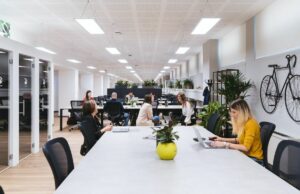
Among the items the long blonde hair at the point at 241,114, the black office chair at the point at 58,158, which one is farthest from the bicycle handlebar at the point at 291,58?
the black office chair at the point at 58,158

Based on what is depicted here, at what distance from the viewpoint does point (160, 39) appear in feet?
30.3

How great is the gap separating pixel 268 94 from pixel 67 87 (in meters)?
11.4

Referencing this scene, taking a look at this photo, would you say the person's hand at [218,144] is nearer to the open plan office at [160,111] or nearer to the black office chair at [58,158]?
the open plan office at [160,111]

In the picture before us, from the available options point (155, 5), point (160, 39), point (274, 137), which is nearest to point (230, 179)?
point (274, 137)

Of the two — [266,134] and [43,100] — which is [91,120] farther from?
[43,100]

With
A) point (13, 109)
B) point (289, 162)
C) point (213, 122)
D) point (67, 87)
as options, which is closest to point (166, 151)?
point (289, 162)

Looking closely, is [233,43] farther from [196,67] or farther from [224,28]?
[196,67]

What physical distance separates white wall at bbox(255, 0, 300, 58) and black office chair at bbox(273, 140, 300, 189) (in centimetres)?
272

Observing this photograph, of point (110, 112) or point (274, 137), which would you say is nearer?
point (274, 137)

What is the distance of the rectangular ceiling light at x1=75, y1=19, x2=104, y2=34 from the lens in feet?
21.2

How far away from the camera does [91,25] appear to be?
7.01 m

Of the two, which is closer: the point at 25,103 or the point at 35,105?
the point at 25,103

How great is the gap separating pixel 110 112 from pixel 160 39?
106 inches

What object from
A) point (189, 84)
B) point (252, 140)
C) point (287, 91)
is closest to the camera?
point (252, 140)
